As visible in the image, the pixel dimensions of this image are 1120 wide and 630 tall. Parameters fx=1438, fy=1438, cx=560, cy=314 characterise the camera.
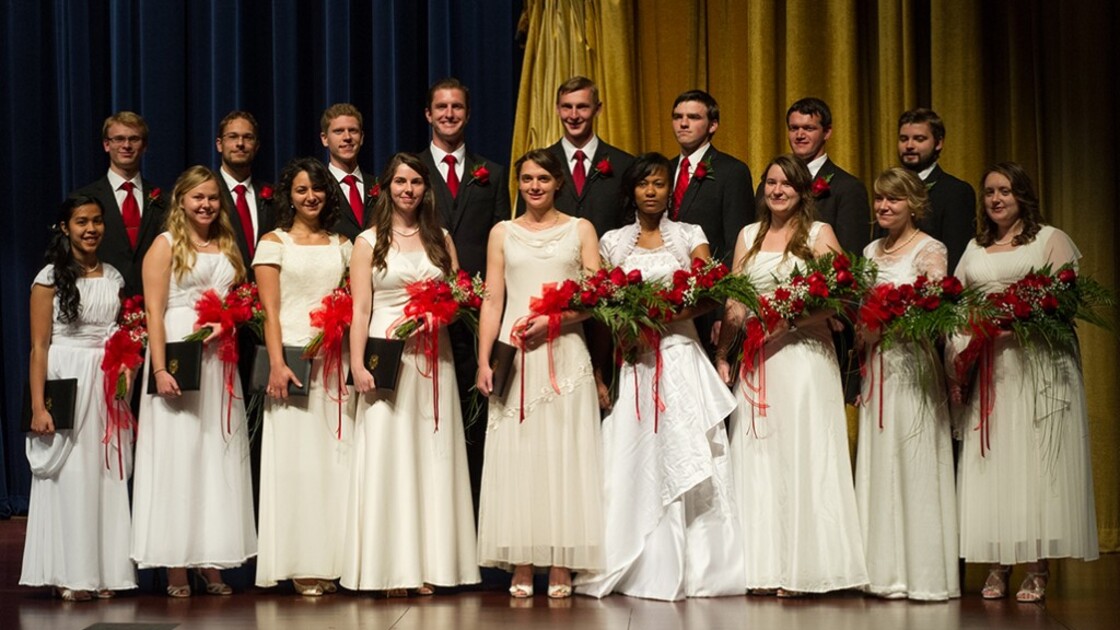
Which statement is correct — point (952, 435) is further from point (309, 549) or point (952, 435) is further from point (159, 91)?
point (159, 91)

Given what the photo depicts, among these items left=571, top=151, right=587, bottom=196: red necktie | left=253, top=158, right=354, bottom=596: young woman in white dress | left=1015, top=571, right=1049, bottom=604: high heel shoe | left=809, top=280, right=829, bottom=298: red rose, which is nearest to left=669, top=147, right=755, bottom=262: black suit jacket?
left=571, top=151, right=587, bottom=196: red necktie

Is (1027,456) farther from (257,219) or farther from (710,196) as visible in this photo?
(257,219)

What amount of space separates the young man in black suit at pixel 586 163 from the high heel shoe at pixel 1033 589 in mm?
2273

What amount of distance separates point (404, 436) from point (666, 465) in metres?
1.07

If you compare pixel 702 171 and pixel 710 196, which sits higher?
pixel 702 171

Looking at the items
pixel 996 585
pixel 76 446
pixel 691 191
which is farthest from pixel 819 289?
pixel 76 446

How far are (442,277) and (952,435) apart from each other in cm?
222

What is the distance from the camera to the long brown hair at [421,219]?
19.5ft

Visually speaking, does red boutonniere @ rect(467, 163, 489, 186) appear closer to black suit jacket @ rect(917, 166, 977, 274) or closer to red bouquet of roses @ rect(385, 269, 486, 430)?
red bouquet of roses @ rect(385, 269, 486, 430)

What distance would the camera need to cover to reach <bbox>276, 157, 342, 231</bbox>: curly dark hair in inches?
237

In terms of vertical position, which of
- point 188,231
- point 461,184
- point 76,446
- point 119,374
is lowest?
point 76,446

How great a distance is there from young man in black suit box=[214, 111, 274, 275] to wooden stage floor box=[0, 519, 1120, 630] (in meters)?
1.68

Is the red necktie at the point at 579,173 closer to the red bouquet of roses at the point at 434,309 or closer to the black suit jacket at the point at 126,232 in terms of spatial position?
the red bouquet of roses at the point at 434,309

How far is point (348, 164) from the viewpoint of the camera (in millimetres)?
6762
